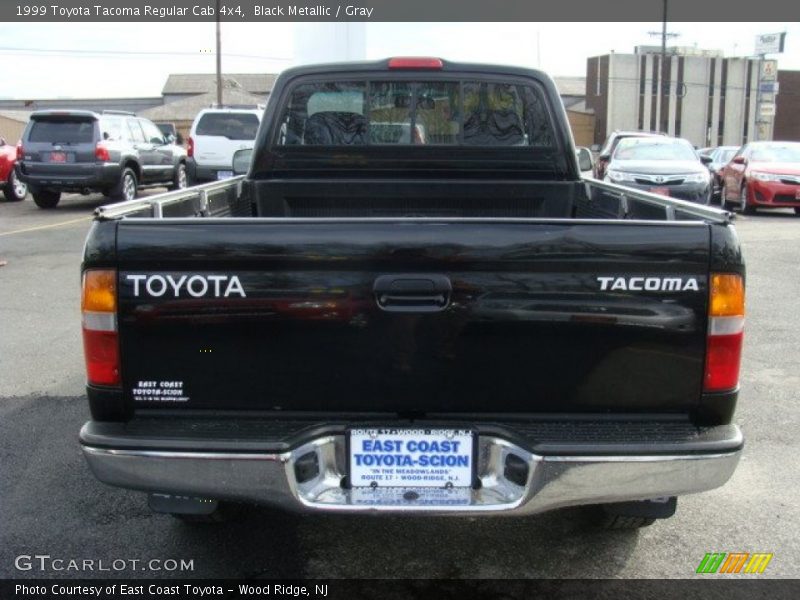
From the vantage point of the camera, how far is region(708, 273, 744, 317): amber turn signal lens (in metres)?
2.55

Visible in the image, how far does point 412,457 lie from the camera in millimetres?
2629

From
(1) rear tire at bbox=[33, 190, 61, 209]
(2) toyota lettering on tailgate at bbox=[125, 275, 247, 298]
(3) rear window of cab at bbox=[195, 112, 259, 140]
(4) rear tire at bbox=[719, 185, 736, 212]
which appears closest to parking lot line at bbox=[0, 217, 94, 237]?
(1) rear tire at bbox=[33, 190, 61, 209]

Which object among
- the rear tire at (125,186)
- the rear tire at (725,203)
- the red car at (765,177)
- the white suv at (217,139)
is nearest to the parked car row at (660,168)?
the red car at (765,177)

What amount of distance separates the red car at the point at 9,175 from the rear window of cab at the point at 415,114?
14.9 meters

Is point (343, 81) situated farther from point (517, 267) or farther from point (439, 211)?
point (517, 267)

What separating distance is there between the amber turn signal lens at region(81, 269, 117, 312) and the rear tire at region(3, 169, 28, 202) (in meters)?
16.7

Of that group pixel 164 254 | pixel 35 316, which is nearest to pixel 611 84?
pixel 35 316

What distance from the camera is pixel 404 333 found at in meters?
2.58

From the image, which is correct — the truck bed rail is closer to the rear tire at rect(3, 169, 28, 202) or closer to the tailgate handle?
the tailgate handle

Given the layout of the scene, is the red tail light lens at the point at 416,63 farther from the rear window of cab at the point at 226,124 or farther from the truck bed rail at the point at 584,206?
the rear window of cab at the point at 226,124

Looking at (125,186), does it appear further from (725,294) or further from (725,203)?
(725,294)

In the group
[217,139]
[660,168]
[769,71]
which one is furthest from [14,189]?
[769,71]

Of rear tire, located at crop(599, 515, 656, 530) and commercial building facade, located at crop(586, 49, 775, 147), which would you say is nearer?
rear tire, located at crop(599, 515, 656, 530)

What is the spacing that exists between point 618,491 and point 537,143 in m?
2.38
